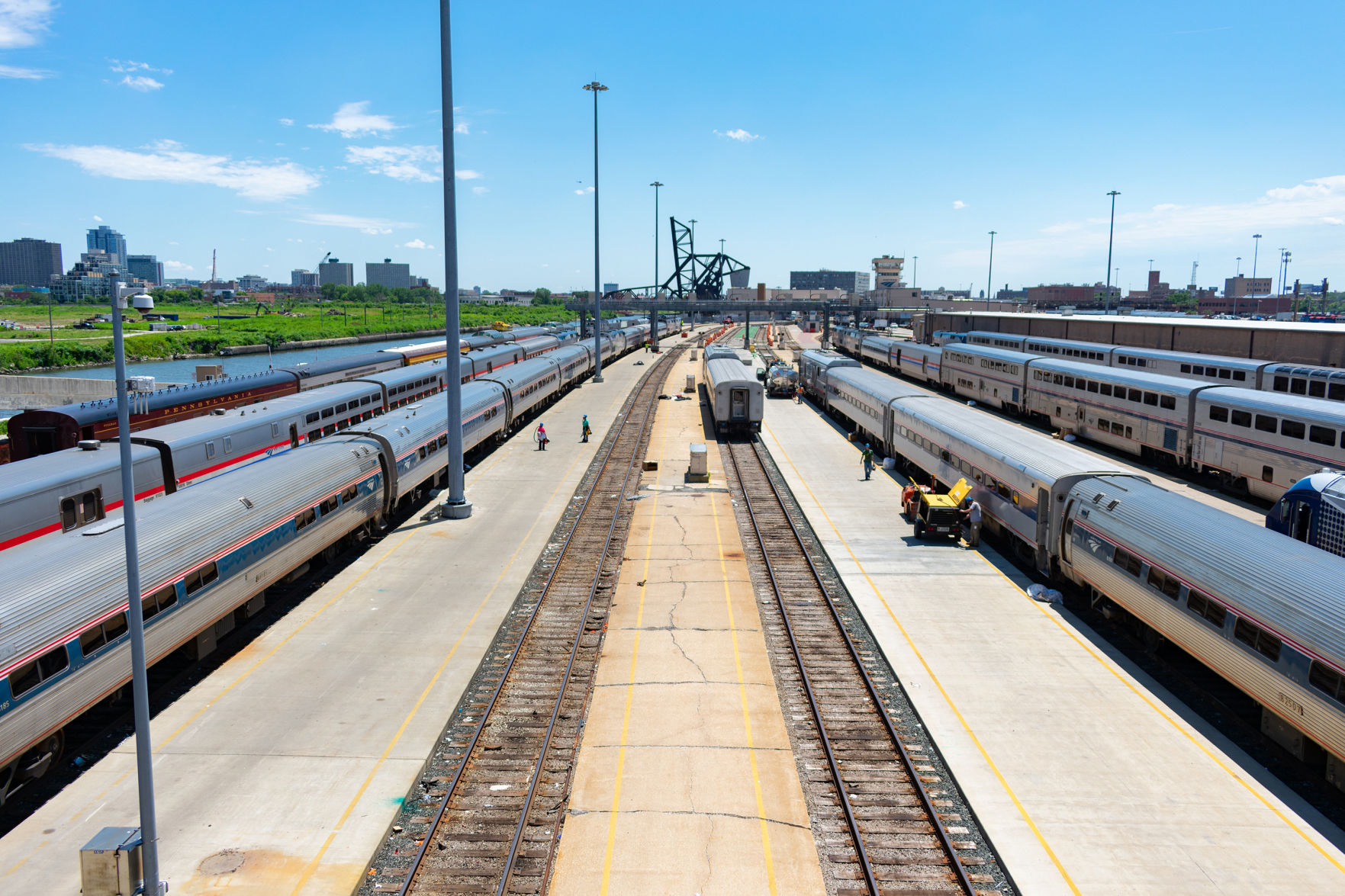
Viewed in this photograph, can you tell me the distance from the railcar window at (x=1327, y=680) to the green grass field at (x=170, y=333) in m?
73.3

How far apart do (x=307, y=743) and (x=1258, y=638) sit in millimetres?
15256

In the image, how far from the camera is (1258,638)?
12.4 meters

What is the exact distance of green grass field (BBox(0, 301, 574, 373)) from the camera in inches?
3553

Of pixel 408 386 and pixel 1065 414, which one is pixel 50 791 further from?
pixel 1065 414

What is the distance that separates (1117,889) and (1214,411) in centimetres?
2575

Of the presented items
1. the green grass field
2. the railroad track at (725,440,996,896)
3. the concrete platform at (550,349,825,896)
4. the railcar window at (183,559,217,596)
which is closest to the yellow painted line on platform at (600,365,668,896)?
the concrete platform at (550,349,825,896)

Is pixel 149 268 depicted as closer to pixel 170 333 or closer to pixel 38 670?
pixel 38 670

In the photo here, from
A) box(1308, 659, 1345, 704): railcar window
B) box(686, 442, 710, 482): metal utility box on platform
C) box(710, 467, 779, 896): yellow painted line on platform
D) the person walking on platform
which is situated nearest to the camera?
box(710, 467, 779, 896): yellow painted line on platform

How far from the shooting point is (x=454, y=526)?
86.0 feet

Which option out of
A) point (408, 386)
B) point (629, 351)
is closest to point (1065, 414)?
point (408, 386)

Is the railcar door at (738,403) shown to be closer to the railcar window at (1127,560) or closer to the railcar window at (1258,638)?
the railcar window at (1127,560)

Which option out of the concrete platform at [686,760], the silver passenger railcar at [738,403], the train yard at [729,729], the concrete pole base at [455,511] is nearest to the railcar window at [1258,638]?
the train yard at [729,729]

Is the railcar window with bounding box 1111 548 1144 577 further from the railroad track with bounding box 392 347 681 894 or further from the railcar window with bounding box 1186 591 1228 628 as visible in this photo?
the railroad track with bounding box 392 347 681 894

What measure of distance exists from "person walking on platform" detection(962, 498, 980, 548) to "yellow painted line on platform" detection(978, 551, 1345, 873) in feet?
7.91
